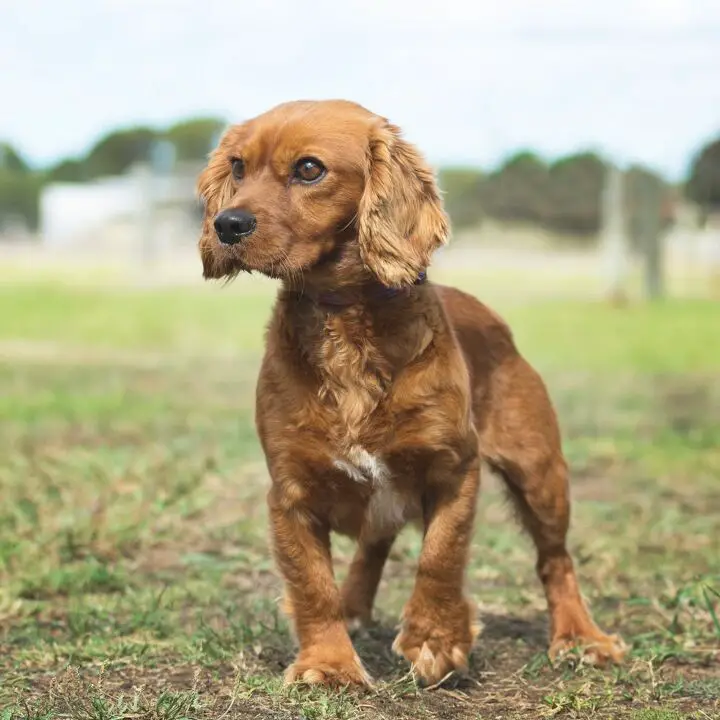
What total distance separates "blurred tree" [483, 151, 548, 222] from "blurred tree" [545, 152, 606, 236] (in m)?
0.22

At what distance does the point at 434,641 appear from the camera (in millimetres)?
3678

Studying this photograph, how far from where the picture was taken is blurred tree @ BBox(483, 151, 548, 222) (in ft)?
74.4

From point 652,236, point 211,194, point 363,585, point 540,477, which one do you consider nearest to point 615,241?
point 652,236

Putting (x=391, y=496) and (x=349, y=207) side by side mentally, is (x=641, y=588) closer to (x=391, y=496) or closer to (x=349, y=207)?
(x=391, y=496)

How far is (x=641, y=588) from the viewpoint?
5.15 metres

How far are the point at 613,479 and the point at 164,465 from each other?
2.76 metres

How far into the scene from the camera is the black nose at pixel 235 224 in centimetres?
341

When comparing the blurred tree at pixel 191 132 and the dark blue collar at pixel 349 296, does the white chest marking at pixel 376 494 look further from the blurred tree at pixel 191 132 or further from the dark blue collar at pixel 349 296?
the blurred tree at pixel 191 132

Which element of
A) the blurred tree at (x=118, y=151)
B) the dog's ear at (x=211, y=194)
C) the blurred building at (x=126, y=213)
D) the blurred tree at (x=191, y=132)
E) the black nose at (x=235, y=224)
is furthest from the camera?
the blurred tree at (x=191, y=132)

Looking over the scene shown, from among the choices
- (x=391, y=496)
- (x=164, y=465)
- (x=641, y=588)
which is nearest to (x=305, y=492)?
(x=391, y=496)

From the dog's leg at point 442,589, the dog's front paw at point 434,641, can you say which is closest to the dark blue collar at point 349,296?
the dog's leg at point 442,589

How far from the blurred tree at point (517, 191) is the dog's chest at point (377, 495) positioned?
19.2 metres

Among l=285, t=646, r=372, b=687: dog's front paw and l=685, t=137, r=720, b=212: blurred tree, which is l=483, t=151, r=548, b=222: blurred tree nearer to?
l=685, t=137, r=720, b=212: blurred tree

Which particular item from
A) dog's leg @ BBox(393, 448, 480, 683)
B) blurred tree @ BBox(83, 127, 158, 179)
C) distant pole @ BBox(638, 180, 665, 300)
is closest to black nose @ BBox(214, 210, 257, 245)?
dog's leg @ BBox(393, 448, 480, 683)
